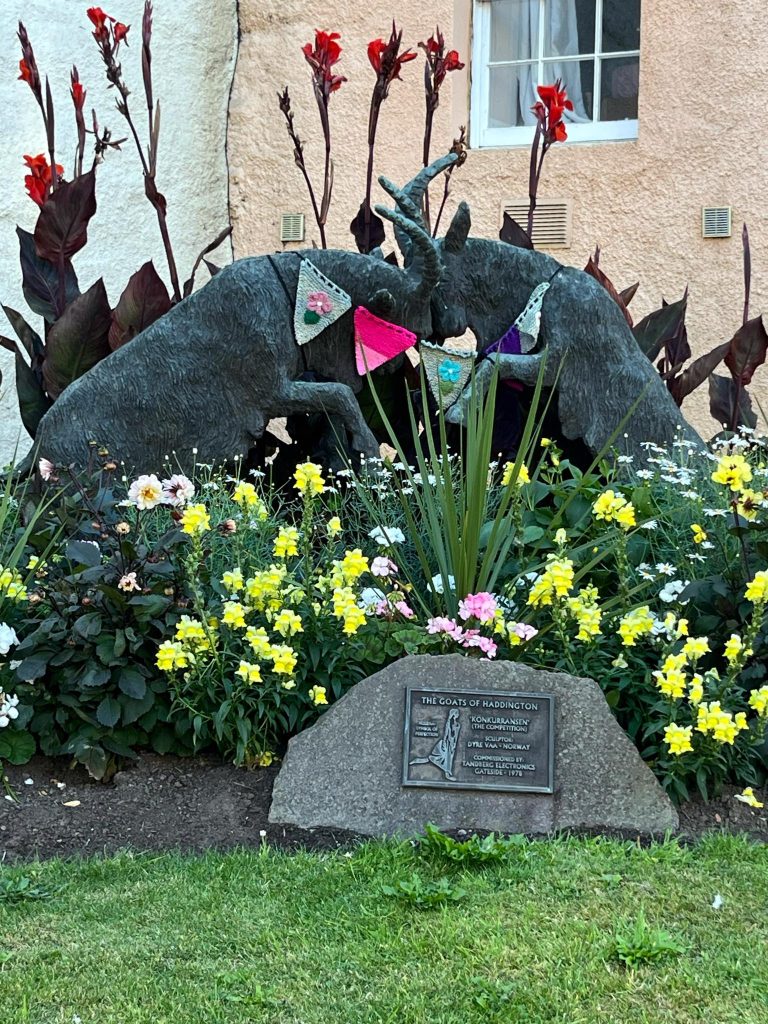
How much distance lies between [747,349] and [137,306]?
260 cm

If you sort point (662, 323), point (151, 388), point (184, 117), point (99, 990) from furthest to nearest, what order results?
point (184, 117)
point (662, 323)
point (151, 388)
point (99, 990)

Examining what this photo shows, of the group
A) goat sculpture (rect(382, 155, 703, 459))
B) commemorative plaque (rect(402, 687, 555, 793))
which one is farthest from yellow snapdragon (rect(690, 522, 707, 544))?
goat sculpture (rect(382, 155, 703, 459))

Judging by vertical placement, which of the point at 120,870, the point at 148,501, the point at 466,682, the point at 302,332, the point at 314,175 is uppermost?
the point at 314,175

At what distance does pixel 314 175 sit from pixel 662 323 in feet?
11.5

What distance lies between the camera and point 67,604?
3.68 m

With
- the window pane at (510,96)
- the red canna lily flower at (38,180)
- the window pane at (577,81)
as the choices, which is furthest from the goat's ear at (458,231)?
the window pane at (510,96)

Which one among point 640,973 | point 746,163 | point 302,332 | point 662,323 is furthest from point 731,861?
point 746,163

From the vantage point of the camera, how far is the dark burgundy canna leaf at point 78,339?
502cm

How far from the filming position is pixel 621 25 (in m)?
7.73

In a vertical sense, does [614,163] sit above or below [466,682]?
above

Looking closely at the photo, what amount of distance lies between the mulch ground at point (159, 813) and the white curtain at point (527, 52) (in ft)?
18.4

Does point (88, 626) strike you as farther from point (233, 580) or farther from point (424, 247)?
point (424, 247)

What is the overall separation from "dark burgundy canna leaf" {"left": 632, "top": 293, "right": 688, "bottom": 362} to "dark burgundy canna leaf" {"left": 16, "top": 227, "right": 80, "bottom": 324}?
255 cm

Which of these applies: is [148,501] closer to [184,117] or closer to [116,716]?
[116,716]
